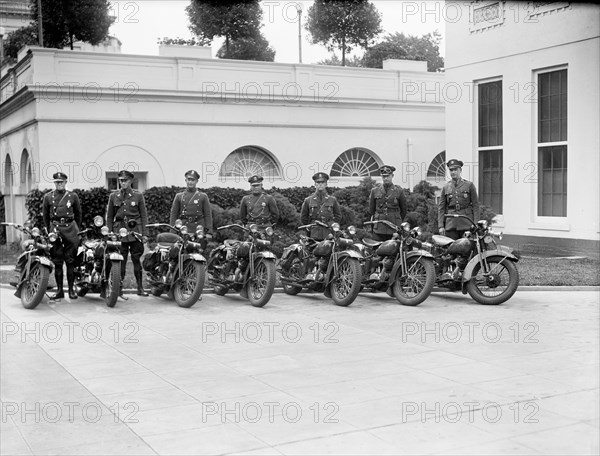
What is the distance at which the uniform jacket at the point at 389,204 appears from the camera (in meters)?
12.8

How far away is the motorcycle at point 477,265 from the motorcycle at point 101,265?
14.3ft

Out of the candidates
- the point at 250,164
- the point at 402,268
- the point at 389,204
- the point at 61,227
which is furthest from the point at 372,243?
the point at 250,164

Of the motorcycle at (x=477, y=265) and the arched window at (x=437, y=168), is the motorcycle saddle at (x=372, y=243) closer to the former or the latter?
the motorcycle at (x=477, y=265)

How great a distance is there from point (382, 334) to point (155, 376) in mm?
2835

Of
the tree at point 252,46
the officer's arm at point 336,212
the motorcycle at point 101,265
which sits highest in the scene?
the tree at point 252,46

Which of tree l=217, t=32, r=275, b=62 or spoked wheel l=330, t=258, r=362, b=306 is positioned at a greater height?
tree l=217, t=32, r=275, b=62

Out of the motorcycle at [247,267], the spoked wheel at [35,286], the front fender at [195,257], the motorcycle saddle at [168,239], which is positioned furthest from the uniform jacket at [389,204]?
the spoked wheel at [35,286]

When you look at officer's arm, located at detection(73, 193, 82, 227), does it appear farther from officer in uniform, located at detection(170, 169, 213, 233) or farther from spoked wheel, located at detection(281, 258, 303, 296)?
spoked wheel, located at detection(281, 258, 303, 296)

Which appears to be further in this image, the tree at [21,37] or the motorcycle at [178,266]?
the motorcycle at [178,266]

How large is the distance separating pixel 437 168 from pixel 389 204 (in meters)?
15.5

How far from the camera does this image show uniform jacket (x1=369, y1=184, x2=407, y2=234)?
12.8m

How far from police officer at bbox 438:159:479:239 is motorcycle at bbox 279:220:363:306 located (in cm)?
158

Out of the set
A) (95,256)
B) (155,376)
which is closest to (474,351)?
(155,376)

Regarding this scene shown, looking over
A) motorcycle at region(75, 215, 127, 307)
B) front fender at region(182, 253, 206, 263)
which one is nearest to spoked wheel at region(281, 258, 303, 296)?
front fender at region(182, 253, 206, 263)
